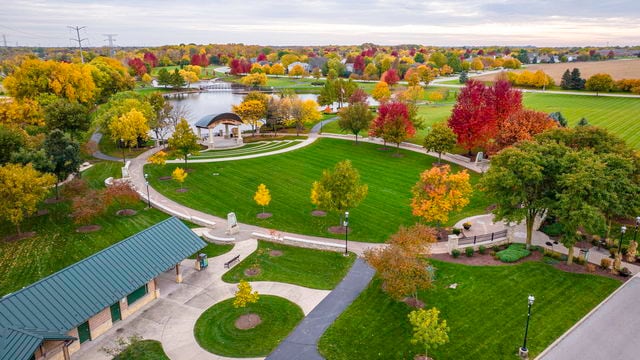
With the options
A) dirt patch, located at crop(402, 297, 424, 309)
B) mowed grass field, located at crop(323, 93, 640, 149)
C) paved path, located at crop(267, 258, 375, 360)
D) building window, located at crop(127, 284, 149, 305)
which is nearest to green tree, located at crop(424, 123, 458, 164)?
mowed grass field, located at crop(323, 93, 640, 149)

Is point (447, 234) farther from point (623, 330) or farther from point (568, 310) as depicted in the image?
point (623, 330)

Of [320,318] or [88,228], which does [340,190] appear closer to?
[320,318]

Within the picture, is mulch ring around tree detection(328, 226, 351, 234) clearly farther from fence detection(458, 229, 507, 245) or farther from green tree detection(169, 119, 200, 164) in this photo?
green tree detection(169, 119, 200, 164)

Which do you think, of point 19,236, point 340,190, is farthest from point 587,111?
point 19,236

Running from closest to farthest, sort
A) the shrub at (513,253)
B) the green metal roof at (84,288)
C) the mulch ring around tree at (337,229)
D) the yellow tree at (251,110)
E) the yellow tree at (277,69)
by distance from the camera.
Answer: the green metal roof at (84,288) < the shrub at (513,253) < the mulch ring around tree at (337,229) < the yellow tree at (251,110) < the yellow tree at (277,69)

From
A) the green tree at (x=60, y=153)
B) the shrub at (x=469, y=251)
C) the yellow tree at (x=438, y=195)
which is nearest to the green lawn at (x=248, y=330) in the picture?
the shrub at (x=469, y=251)

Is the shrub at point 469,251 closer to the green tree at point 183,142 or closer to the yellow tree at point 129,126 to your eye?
the green tree at point 183,142

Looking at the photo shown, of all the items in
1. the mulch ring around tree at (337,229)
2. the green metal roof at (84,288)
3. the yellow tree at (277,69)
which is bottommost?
the mulch ring around tree at (337,229)
